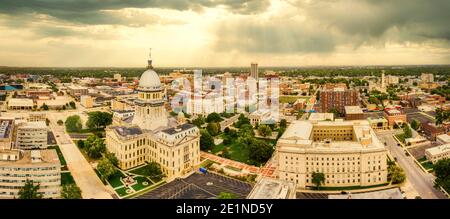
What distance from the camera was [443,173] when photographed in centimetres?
677

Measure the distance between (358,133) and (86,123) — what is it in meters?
7.60

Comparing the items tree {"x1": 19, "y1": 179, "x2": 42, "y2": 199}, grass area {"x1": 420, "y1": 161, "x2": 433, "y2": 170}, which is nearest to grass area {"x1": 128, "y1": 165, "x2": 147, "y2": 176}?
tree {"x1": 19, "y1": 179, "x2": 42, "y2": 199}

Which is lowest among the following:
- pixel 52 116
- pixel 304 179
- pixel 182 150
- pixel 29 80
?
pixel 304 179

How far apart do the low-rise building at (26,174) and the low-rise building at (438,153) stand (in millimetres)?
7709

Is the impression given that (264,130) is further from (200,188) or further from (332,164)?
(200,188)

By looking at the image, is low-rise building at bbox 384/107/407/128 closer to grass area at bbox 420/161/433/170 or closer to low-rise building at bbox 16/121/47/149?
grass area at bbox 420/161/433/170

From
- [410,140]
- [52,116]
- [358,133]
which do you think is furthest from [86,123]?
[410,140]

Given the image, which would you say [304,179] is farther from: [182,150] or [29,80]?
[29,80]

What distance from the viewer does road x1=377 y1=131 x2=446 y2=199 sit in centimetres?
677

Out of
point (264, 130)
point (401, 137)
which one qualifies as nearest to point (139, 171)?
point (264, 130)

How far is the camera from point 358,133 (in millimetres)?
8930

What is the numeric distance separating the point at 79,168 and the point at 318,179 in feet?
17.4

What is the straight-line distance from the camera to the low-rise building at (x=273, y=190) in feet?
16.6

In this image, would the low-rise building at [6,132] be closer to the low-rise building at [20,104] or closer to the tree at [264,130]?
the low-rise building at [20,104]
